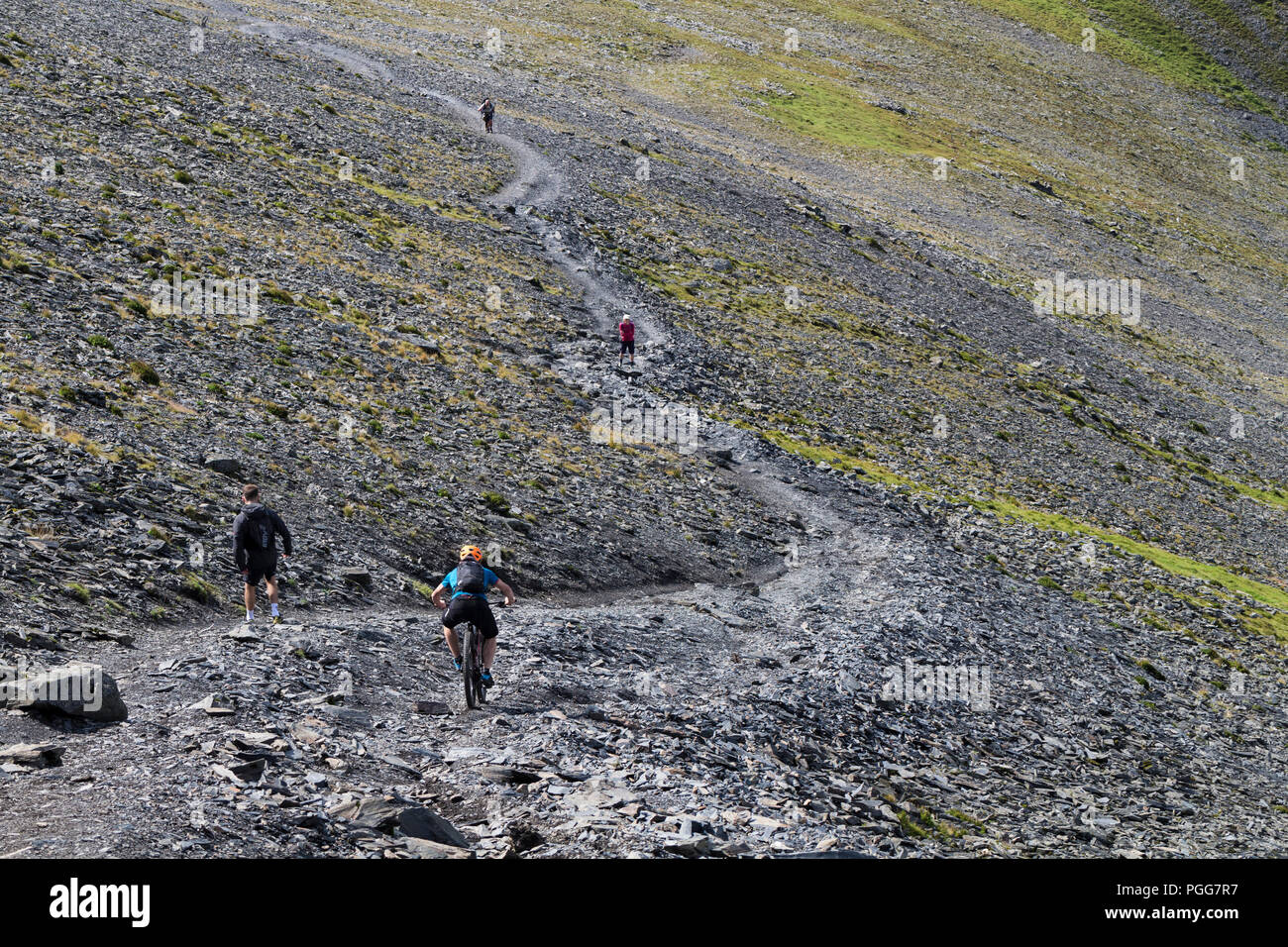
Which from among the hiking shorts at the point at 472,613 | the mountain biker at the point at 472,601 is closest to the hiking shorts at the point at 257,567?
the mountain biker at the point at 472,601

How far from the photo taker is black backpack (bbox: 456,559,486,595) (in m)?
16.1

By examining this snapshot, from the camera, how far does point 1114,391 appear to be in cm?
6353

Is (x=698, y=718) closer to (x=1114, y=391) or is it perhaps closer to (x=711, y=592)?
(x=711, y=592)

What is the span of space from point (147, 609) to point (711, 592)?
14.8 m

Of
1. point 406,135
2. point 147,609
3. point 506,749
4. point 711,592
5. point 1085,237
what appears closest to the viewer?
point 506,749

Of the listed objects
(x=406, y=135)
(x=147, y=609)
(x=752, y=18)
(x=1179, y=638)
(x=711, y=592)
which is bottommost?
(x=1179, y=638)

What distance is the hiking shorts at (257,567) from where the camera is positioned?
18.4 metres

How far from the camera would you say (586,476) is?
34062mm

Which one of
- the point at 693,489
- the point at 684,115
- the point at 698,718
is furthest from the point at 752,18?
the point at 698,718

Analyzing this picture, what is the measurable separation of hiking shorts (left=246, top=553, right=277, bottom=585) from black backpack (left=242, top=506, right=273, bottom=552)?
0.55ft

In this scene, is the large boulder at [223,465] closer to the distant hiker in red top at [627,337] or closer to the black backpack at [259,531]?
the black backpack at [259,531]

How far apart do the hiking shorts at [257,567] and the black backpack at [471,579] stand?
4.14 meters

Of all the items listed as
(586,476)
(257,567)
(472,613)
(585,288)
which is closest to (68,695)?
(472,613)

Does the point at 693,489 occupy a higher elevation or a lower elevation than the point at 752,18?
lower
